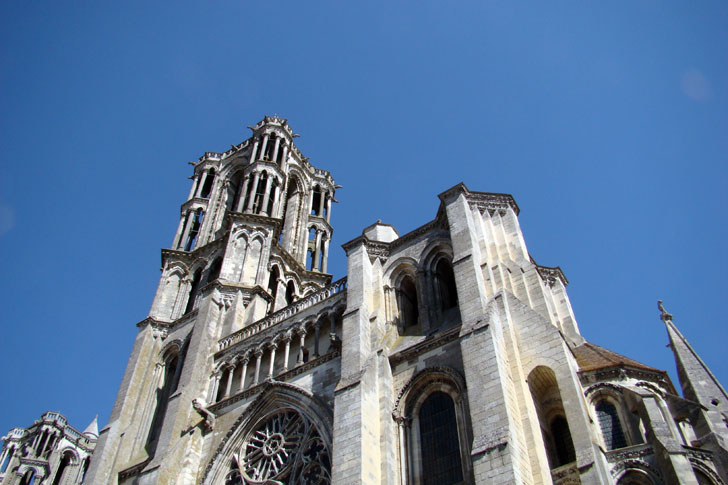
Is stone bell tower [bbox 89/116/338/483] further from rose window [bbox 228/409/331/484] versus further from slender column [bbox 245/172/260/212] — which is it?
rose window [bbox 228/409/331/484]

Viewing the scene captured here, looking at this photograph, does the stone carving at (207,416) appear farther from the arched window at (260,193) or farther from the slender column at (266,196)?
the arched window at (260,193)

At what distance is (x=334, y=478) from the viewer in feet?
48.6

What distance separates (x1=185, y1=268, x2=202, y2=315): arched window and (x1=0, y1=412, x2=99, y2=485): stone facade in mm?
18269

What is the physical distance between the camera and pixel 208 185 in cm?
3456

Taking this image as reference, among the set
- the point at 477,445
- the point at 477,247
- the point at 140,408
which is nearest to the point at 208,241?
the point at 140,408

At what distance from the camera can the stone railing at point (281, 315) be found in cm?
2162

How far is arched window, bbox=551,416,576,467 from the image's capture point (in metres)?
14.9

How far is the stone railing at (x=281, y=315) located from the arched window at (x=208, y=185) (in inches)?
489

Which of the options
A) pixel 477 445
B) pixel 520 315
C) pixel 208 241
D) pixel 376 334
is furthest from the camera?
pixel 208 241

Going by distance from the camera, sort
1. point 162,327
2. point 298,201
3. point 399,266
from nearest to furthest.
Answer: point 399,266, point 162,327, point 298,201

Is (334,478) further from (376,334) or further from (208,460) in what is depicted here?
(208,460)

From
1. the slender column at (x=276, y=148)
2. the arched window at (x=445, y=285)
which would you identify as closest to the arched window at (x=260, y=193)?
the slender column at (x=276, y=148)

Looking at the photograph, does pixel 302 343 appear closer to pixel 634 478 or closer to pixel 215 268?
pixel 215 268

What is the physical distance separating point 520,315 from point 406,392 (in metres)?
3.41
